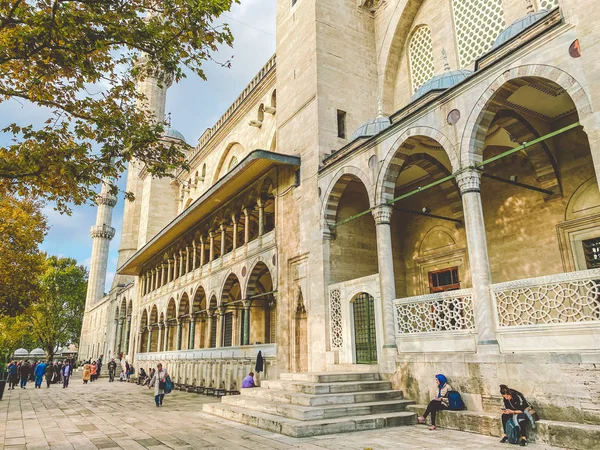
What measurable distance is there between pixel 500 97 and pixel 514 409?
16.9 feet

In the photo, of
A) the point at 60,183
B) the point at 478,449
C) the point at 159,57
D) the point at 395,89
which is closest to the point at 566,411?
the point at 478,449

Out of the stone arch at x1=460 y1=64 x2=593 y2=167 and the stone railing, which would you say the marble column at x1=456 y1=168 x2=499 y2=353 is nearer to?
the stone railing

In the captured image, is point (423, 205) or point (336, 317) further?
point (423, 205)

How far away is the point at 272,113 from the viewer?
17797mm

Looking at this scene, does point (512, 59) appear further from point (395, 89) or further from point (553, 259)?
point (395, 89)

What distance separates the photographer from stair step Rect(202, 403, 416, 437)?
664 centimetres

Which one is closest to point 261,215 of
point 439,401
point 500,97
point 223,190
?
point 223,190

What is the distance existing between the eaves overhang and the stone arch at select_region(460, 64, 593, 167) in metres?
6.12

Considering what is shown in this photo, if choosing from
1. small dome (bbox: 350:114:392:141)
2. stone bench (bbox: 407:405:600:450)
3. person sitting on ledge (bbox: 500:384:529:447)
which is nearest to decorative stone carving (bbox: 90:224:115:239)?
small dome (bbox: 350:114:392:141)

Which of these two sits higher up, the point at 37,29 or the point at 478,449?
the point at 37,29

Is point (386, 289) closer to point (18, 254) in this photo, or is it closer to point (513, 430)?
point (513, 430)

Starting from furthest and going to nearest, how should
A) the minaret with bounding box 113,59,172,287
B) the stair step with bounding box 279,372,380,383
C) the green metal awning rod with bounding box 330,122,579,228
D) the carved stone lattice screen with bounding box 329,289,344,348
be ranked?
the minaret with bounding box 113,59,172,287, the carved stone lattice screen with bounding box 329,289,344,348, the stair step with bounding box 279,372,380,383, the green metal awning rod with bounding box 330,122,579,228

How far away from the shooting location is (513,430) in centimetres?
590

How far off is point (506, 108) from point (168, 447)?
28.8 feet
